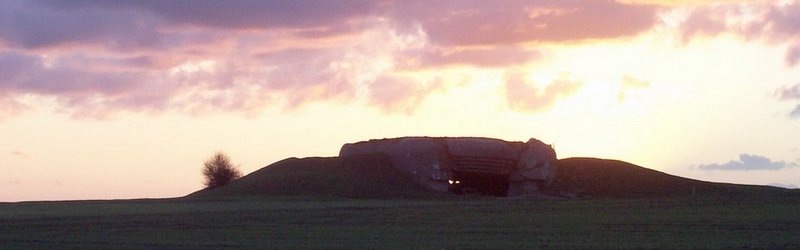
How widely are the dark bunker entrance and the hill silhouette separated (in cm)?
278

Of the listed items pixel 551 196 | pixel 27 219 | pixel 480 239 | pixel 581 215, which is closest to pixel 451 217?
pixel 581 215

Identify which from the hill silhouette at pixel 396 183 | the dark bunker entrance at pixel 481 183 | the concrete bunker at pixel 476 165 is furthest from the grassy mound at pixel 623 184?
the dark bunker entrance at pixel 481 183

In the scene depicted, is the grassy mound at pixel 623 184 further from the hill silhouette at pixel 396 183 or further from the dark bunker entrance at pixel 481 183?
the dark bunker entrance at pixel 481 183

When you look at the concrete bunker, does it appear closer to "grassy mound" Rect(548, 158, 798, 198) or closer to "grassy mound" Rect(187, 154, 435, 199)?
"grassy mound" Rect(187, 154, 435, 199)

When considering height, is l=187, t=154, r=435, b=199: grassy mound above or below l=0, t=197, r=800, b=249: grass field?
above

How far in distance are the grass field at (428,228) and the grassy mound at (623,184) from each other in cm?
2247

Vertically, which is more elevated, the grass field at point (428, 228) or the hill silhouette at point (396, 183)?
the hill silhouette at point (396, 183)

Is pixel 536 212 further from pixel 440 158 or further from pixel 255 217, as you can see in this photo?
Answer: pixel 440 158

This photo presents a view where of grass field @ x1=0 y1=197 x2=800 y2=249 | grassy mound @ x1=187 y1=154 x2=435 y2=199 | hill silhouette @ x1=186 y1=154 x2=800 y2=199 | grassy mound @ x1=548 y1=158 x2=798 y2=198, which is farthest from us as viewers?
grassy mound @ x1=548 y1=158 x2=798 y2=198

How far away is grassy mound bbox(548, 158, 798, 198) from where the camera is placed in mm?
66812

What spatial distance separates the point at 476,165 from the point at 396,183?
4870 mm

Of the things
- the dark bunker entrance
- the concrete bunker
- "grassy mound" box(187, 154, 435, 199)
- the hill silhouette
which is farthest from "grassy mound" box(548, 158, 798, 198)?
"grassy mound" box(187, 154, 435, 199)

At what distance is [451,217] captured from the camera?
37312 millimetres

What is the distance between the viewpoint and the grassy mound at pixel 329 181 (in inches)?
2429
